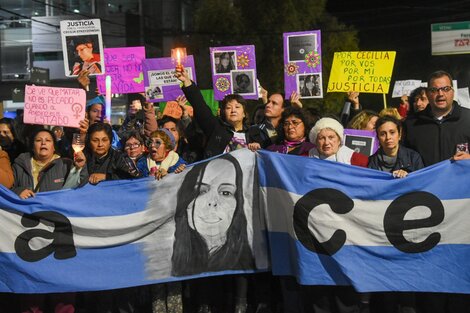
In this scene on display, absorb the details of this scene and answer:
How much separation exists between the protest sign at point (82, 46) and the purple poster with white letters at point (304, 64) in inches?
90.3

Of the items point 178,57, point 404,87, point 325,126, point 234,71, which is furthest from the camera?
point 404,87

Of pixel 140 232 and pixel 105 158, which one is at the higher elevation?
pixel 105 158

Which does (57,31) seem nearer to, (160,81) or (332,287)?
(160,81)

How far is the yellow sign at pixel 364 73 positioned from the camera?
32.2 feet

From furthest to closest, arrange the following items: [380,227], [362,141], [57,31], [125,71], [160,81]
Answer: [57,31], [125,71], [160,81], [362,141], [380,227]

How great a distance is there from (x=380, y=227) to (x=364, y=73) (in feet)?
12.3

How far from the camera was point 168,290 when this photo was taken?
6957 mm

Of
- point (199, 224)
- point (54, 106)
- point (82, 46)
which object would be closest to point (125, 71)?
point (82, 46)

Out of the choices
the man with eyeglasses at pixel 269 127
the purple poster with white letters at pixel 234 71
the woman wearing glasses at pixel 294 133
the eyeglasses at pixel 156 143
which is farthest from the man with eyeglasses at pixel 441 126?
the purple poster with white letters at pixel 234 71

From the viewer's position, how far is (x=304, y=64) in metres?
9.91

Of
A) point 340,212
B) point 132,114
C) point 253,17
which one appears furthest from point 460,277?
point 253,17

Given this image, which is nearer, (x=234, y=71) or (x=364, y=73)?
(x=234, y=71)

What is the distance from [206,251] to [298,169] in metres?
1.07

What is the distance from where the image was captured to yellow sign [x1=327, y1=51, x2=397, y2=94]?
9820 mm
